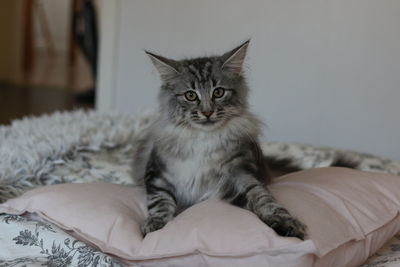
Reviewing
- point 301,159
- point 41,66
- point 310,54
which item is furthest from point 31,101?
point 301,159

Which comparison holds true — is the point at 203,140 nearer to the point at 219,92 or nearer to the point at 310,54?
the point at 219,92

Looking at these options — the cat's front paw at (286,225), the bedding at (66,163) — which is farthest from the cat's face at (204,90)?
the bedding at (66,163)

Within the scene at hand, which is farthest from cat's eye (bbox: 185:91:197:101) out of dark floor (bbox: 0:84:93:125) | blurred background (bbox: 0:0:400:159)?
dark floor (bbox: 0:84:93:125)

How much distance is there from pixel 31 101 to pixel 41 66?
2382 millimetres

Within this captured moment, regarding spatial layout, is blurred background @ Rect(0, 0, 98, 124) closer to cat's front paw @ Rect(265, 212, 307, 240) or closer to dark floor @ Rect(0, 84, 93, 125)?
dark floor @ Rect(0, 84, 93, 125)

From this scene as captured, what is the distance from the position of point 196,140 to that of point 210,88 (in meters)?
0.15

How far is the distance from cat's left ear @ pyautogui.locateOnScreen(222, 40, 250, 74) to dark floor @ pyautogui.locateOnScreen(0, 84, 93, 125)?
285 cm

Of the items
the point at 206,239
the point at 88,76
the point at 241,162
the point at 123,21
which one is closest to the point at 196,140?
the point at 241,162

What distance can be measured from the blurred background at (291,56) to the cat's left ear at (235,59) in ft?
3.04

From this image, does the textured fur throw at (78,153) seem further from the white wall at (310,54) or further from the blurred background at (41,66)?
the blurred background at (41,66)

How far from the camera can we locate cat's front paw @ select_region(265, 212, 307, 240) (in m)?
1.20

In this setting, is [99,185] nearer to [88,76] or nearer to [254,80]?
[254,80]

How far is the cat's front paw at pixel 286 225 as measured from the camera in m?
1.20

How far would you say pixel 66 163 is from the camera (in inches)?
80.3
